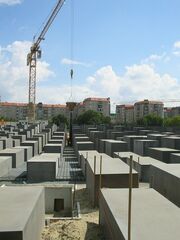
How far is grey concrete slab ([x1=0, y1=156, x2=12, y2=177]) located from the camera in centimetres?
1942

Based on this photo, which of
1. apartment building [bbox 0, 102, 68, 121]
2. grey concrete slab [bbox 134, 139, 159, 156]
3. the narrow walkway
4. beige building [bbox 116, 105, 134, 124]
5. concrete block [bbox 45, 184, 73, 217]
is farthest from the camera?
apartment building [bbox 0, 102, 68, 121]

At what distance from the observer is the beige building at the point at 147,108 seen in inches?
5047

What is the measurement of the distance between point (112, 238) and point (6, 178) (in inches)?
505

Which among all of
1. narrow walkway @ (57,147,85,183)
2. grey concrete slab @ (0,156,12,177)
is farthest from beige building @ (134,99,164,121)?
grey concrete slab @ (0,156,12,177)

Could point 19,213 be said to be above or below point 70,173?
above

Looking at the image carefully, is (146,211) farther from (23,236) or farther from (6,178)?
(6,178)

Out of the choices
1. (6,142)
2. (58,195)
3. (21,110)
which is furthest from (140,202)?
(21,110)

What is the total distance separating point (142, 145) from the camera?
26688 millimetres

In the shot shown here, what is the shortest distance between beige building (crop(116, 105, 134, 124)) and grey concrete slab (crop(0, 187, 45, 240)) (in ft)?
401

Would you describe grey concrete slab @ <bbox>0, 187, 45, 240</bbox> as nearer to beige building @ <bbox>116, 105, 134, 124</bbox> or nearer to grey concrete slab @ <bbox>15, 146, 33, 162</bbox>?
grey concrete slab @ <bbox>15, 146, 33, 162</bbox>

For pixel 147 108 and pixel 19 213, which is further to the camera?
pixel 147 108

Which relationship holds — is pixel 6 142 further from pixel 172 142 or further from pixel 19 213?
pixel 19 213

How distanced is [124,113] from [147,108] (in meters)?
10.6

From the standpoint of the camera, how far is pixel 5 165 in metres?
20.2
